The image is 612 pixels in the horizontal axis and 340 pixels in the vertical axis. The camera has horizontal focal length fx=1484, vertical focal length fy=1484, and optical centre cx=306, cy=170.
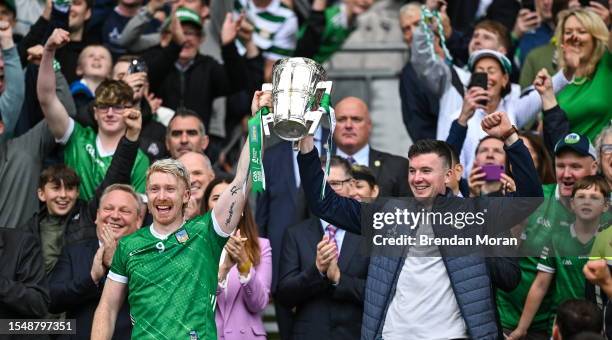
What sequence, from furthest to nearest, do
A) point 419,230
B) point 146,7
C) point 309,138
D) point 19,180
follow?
point 146,7 → point 19,180 → point 419,230 → point 309,138

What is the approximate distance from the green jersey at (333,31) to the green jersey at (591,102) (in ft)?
11.6

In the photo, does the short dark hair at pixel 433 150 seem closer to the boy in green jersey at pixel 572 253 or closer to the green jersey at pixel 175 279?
the boy in green jersey at pixel 572 253

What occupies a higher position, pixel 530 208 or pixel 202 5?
pixel 202 5

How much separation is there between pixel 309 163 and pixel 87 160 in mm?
3451

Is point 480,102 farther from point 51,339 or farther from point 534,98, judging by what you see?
point 51,339

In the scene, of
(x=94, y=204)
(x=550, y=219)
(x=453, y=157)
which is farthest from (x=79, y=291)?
(x=550, y=219)

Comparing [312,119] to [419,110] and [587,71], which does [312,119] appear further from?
[419,110]

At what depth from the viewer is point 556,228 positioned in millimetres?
9945

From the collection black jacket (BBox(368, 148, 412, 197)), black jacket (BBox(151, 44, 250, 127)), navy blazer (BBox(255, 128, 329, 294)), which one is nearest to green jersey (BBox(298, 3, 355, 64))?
black jacket (BBox(151, 44, 250, 127))

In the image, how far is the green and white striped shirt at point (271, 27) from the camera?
50.9 feet

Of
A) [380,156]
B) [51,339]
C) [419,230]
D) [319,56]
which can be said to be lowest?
[51,339]

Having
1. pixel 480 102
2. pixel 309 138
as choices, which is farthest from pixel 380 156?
pixel 309 138

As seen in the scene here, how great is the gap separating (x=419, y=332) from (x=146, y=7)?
599 cm

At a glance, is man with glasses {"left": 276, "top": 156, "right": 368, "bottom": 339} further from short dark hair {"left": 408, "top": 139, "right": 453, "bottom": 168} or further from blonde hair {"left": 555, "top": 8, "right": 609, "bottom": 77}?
blonde hair {"left": 555, "top": 8, "right": 609, "bottom": 77}
